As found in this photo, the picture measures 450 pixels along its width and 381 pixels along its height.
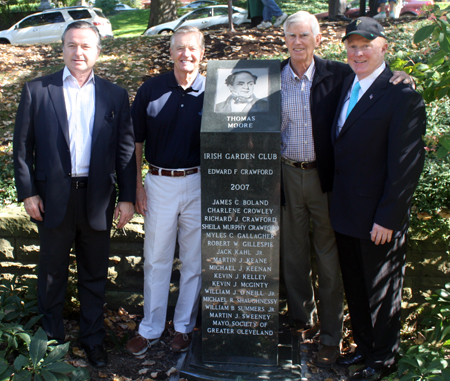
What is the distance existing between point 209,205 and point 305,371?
1403 millimetres

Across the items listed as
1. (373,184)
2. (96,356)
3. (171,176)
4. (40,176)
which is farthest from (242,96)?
(96,356)

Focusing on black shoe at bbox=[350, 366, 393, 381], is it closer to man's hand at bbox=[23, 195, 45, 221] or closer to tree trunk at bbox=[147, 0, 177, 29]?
man's hand at bbox=[23, 195, 45, 221]

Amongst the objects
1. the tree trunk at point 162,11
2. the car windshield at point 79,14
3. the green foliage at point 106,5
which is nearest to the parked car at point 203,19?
the tree trunk at point 162,11

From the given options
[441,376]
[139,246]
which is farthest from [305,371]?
[139,246]

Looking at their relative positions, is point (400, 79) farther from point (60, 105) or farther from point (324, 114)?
point (60, 105)

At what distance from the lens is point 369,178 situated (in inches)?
108

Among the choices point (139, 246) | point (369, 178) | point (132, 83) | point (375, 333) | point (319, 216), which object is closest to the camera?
point (369, 178)

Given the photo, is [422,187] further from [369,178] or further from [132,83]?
[132,83]

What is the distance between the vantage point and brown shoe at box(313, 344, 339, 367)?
3.27 meters

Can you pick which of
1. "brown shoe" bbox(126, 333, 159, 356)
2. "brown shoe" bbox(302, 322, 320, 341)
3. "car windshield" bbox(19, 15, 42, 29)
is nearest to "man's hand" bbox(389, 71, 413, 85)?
"brown shoe" bbox(302, 322, 320, 341)

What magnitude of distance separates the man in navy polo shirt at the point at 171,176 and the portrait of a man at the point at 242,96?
30cm

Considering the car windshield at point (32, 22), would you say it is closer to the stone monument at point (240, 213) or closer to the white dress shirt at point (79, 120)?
the white dress shirt at point (79, 120)

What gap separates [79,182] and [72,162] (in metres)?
0.14

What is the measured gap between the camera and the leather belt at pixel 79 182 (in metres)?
2.97
